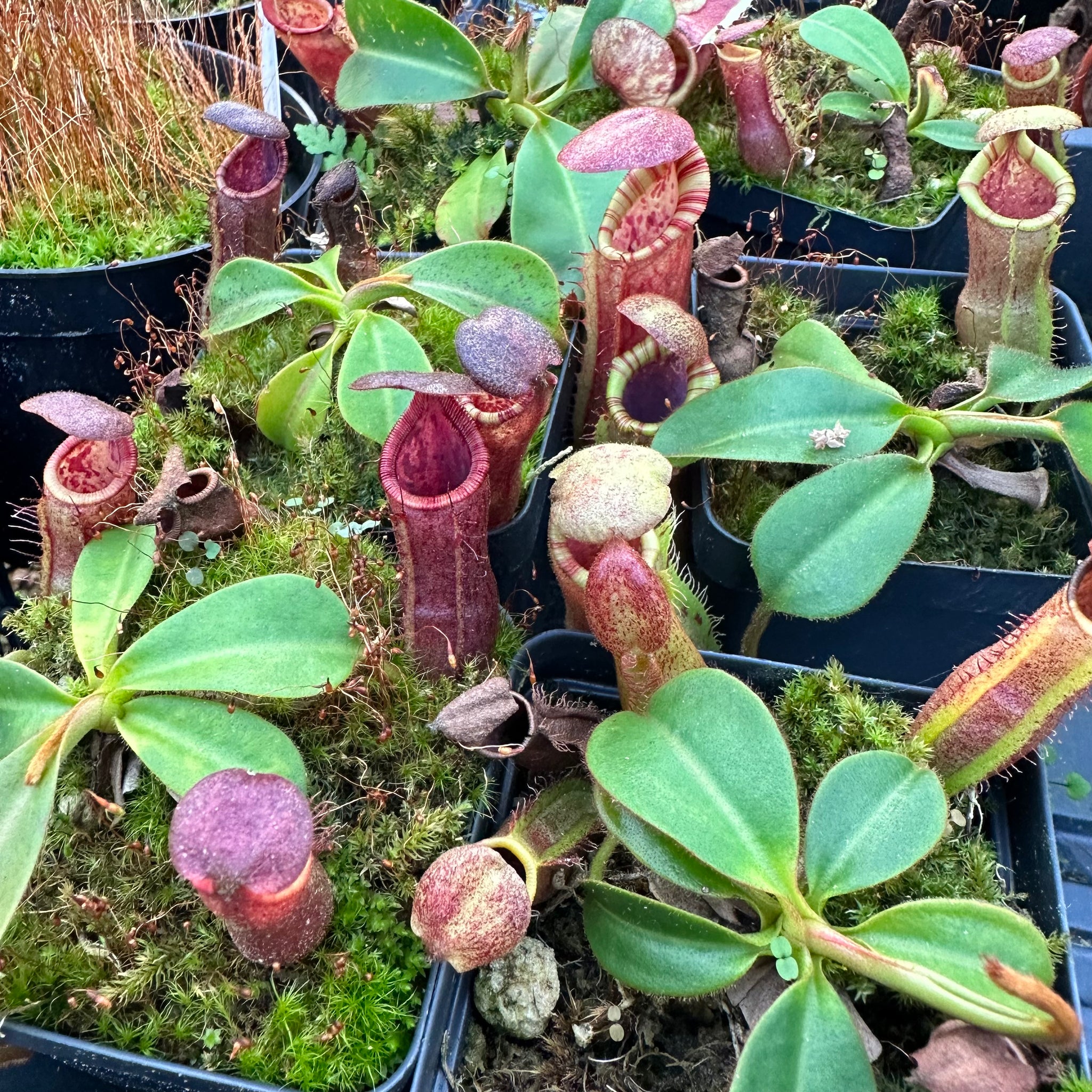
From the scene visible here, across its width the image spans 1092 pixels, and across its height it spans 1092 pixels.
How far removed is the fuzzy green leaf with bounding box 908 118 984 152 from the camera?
1628 mm

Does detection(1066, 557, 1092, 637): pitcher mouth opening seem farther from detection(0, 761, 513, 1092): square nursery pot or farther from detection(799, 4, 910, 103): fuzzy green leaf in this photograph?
detection(799, 4, 910, 103): fuzzy green leaf

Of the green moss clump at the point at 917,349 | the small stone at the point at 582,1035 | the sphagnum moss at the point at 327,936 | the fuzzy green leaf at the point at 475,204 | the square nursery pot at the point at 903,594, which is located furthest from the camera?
the fuzzy green leaf at the point at 475,204

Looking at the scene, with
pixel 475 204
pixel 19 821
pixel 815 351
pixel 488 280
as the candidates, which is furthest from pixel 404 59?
pixel 19 821

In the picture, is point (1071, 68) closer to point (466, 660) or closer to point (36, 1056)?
point (466, 660)

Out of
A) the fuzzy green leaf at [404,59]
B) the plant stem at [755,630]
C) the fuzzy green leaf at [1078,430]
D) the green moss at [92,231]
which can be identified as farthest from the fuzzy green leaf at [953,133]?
the green moss at [92,231]

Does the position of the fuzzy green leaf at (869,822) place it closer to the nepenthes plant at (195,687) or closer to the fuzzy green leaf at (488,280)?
the nepenthes plant at (195,687)

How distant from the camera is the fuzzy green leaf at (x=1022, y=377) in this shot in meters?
1.17

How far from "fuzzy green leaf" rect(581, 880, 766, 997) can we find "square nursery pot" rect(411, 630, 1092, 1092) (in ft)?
0.67

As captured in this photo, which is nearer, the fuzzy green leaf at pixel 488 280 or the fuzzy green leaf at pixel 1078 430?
the fuzzy green leaf at pixel 1078 430

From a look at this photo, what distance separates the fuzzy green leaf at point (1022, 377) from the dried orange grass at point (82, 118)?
154 centimetres

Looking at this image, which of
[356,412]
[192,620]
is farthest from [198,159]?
[192,620]

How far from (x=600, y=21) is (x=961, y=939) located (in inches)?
60.7

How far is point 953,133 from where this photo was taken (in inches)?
64.9

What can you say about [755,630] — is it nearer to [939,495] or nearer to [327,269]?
[939,495]
